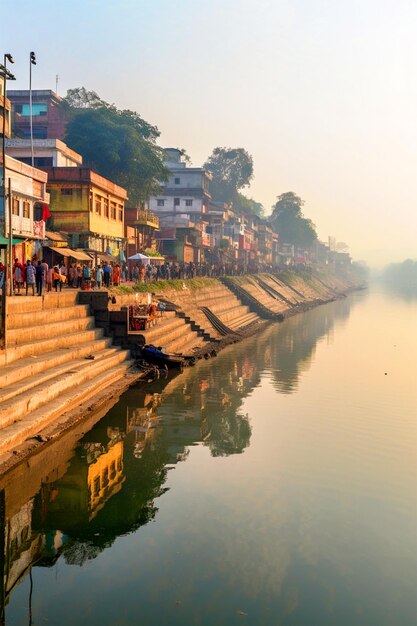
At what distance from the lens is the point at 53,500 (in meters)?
13.1

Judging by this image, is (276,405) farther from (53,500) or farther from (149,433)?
(53,500)

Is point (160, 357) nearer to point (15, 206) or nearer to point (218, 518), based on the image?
point (15, 206)

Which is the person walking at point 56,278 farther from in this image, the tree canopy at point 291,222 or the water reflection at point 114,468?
the tree canopy at point 291,222

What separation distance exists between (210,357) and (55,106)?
43.6m

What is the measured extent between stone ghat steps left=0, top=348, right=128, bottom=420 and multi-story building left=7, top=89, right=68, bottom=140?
4692cm

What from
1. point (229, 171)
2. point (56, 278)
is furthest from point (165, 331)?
point (229, 171)

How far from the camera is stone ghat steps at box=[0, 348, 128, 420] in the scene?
49.9 ft

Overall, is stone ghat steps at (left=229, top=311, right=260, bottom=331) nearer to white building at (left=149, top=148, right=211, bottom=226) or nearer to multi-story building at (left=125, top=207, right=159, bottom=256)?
multi-story building at (left=125, top=207, right=159, bottom=256)

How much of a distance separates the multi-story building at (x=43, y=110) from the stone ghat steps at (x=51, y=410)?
47.3 m

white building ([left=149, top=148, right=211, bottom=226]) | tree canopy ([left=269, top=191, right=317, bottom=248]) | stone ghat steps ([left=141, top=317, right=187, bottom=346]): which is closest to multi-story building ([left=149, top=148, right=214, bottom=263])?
white building ([left=149, top=148, right=211, bottom=226])

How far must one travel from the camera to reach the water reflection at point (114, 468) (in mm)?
11406

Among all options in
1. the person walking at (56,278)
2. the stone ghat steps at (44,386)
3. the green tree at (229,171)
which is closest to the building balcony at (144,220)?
the person walking at (56,278)

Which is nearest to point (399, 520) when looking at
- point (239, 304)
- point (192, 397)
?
point (192, 397)

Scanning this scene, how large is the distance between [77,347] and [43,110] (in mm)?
49113
